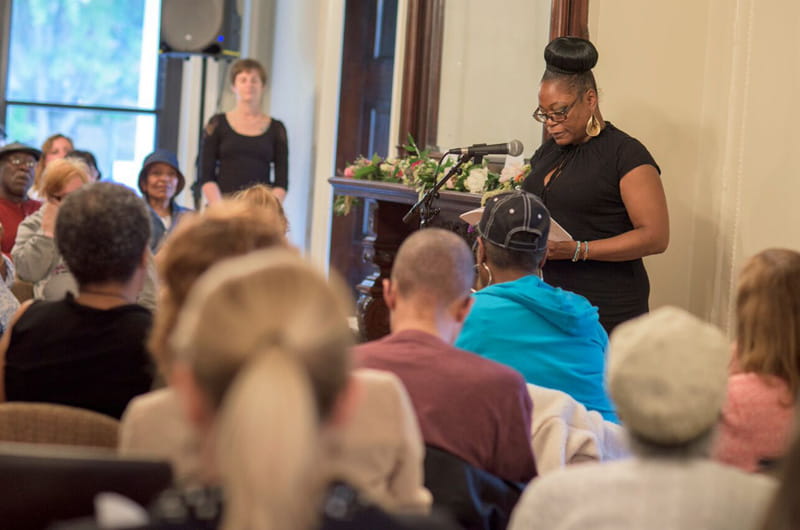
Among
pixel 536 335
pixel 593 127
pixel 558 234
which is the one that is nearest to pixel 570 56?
pixel 593 127

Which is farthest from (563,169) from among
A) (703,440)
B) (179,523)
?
(179,523)

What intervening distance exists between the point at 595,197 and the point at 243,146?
3.70m

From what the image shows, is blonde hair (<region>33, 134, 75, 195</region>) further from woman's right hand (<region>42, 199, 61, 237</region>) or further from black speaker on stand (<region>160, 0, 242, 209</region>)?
black speaker on stand (<region>160, 0, 242, 209</region>)

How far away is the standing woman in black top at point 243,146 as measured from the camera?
23.0 feet

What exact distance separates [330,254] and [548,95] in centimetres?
401

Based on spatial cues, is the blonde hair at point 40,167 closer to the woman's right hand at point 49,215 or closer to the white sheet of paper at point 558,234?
the woman's right hand at point 49,215

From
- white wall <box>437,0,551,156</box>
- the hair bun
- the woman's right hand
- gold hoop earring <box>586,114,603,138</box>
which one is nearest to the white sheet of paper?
gold hoop earring <box>586,114,603,138</box>

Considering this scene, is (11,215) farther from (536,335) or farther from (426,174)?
(536,335)

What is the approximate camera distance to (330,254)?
302 inches

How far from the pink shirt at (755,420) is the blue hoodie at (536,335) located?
2.19ft

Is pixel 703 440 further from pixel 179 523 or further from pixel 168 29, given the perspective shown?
pixel 168 29

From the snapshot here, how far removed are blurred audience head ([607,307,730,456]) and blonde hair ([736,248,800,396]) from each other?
66 cm

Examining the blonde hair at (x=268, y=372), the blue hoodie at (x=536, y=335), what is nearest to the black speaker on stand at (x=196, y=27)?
the blue hoodie at (x=536, y=335)

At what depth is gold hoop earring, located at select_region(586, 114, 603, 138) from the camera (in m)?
3.78
